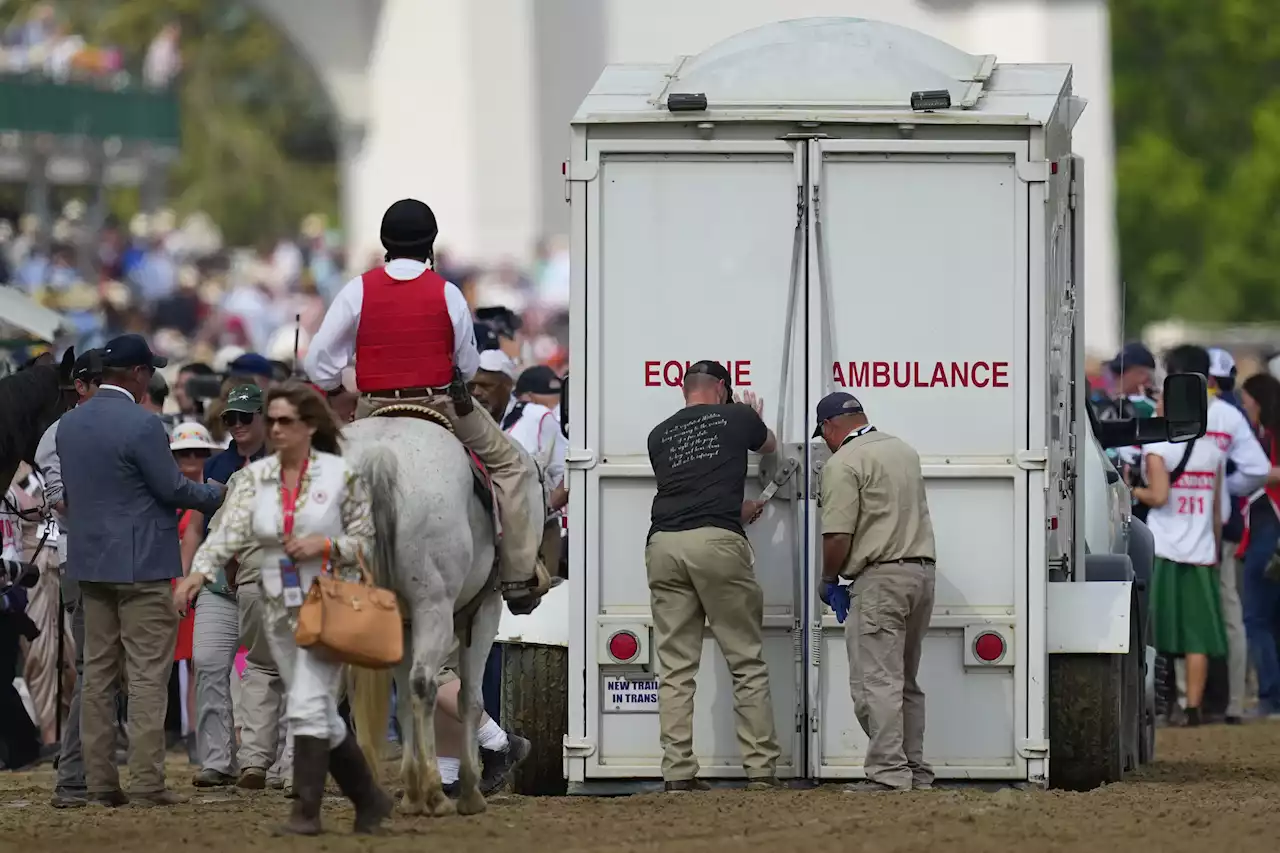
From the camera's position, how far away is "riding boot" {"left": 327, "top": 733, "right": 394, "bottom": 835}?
1078 cm

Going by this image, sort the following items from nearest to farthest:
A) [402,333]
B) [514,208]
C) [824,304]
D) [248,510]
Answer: [248,510]
[402,333]
[824,304]
[514,208]

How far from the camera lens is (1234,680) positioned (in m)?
18.0

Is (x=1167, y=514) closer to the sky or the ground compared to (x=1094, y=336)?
closer to the ground

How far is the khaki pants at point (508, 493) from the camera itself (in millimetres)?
11766

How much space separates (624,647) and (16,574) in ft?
12.9

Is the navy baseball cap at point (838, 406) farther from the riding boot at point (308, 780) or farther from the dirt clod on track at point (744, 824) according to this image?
the riding boot at point (308, 780)

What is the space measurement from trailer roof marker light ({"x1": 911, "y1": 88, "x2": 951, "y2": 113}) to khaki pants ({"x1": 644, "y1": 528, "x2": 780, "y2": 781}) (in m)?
2.04

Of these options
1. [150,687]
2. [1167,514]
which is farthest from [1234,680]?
[150,687]

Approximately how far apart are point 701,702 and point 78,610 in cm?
286

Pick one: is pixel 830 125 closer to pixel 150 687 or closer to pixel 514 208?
pixel 150 687

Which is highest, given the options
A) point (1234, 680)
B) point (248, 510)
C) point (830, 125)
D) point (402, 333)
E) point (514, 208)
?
point (514, 208)

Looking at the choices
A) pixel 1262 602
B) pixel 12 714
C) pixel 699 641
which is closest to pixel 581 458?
pixel 699 641

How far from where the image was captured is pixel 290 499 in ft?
A: 34.8

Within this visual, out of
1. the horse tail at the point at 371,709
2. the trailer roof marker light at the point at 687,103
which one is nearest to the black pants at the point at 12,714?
the horse tail at the point at 371,709
